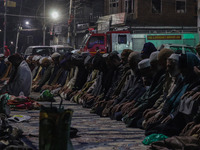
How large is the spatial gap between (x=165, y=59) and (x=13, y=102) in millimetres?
4442

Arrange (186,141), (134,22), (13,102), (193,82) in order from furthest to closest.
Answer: (134,22), (13,102), (193,82), (186,141)

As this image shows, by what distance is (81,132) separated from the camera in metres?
7.23

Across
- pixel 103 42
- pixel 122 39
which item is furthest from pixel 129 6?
pixel 103 42

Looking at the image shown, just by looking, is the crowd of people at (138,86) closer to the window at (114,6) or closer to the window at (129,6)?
the window at (129,6)

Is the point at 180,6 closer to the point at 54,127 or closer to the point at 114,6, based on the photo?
the point at 114,6

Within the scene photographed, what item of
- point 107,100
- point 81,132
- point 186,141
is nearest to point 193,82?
point 186,141

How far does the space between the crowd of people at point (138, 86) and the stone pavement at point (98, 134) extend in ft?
0.76

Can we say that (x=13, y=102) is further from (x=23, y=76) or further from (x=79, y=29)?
(x=79, y=29)

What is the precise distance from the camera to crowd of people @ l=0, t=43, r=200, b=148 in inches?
252

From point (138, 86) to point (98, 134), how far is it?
1.85 metres

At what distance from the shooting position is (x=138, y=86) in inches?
338

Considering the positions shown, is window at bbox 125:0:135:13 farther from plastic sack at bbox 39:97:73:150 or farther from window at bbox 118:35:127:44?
plastic sack at bbox 39:97:73:150

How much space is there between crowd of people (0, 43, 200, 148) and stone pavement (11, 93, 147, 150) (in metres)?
0.23

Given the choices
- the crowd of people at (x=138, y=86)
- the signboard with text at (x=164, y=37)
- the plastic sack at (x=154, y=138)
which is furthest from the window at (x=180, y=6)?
the plastic sack at (x=154, y=138)
